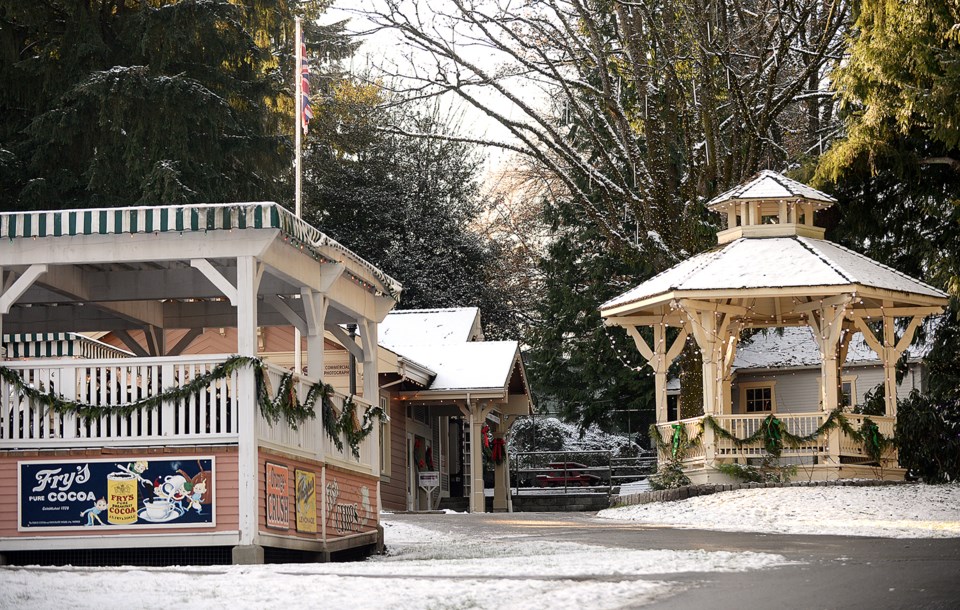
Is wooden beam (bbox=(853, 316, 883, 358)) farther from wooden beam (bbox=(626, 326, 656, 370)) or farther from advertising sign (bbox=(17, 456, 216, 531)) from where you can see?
advertising sign (bbox=(17, 456, 216, 531))

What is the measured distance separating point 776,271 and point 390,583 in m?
14.6

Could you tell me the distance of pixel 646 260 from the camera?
30.2 metres

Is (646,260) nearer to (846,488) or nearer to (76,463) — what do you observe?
(846,488)

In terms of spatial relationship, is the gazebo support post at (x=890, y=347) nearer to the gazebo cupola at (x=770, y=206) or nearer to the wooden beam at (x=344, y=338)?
the gazebo cupola at (x=770, y=206)

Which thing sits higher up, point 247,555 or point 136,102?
point 136,102

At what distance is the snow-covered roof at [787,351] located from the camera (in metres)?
39.2

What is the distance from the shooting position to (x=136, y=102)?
111 feet

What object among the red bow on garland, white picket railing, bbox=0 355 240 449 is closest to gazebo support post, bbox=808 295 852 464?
the red bow on garland

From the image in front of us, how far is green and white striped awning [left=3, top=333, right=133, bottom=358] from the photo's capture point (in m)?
18.0

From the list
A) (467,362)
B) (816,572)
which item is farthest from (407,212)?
(816,572)

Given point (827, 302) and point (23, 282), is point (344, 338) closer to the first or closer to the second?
point (23, 282)

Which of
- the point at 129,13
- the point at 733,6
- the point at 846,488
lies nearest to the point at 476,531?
the point at 846,488

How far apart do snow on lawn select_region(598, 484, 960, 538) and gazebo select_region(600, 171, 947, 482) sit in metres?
1.60

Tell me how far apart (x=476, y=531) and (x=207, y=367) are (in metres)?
6.58
